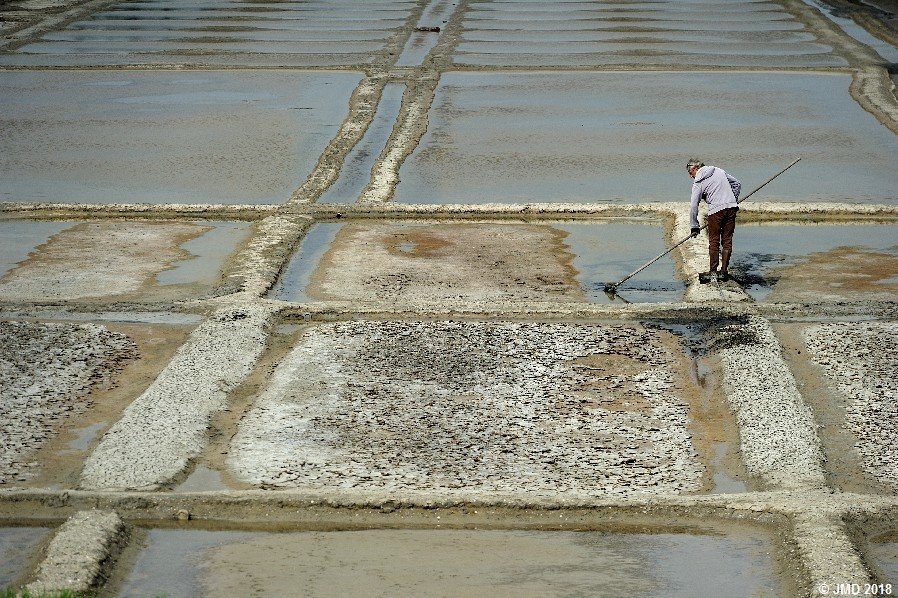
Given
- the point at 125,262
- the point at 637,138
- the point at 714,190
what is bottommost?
the point at 637,138

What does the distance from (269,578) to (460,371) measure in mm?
2668

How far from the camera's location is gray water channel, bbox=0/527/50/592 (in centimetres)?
582

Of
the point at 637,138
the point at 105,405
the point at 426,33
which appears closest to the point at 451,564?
the point at 105,405

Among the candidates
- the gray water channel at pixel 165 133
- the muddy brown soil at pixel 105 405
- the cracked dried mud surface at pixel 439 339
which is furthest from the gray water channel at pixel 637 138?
the muddy brown soil at pixel 105 405

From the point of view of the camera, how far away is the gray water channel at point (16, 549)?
5818mm

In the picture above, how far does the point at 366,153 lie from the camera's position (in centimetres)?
1420

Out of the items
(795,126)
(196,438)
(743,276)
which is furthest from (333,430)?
(795,126)

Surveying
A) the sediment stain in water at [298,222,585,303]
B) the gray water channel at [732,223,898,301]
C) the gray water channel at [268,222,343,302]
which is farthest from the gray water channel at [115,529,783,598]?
the gray water channel at [732,223,898,301]

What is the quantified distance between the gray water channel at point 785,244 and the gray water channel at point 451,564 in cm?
422

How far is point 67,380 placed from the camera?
26.3 ft

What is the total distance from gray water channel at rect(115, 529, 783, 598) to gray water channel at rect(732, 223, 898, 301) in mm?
4223

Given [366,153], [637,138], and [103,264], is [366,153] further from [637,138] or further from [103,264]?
[103,264]

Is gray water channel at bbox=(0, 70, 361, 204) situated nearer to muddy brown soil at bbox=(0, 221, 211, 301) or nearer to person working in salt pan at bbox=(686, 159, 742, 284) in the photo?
muddy brown soil at bbox=(0, 221, 211, 301)

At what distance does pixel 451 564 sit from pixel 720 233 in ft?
16.2
